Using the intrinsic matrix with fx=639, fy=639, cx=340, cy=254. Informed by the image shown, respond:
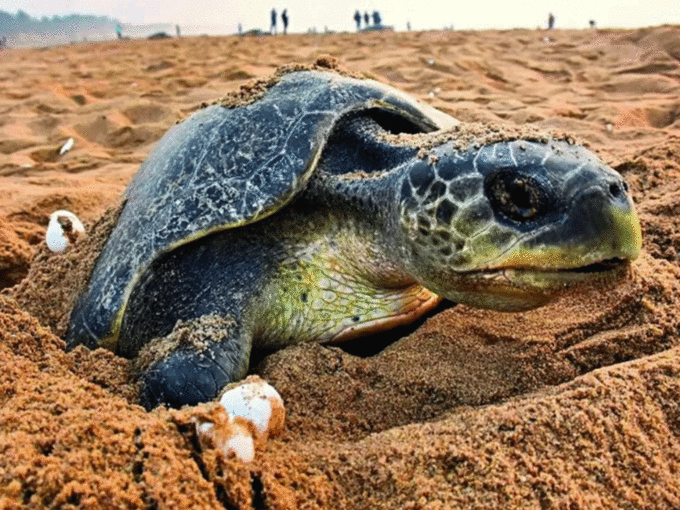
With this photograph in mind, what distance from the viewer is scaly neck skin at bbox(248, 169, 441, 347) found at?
1.92 m

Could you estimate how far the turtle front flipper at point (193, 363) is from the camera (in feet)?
5.32

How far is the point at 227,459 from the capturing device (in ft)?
3.84

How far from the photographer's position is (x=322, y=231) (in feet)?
6.56

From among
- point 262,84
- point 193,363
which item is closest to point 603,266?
point 193,363

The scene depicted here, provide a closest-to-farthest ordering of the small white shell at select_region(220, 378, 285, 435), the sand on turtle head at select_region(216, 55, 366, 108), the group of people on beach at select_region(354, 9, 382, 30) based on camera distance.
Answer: the small white shell at select_region(220, 378, 285, 435) < the sand on turtle head at select_region(216, 55, 366, 108) < the group of people on beach at select_region(354, 9, 382, 30)

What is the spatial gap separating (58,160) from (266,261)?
390 centimetres

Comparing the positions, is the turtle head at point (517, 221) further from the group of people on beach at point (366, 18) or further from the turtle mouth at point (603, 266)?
the group of people on beach at point (366, 18)

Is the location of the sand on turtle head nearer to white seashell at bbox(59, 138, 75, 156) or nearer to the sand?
the sand

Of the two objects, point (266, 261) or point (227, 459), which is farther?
point (266, 261)

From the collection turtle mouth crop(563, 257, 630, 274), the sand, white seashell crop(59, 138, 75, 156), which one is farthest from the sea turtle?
white seashell crop(59, 138, 75, 156)

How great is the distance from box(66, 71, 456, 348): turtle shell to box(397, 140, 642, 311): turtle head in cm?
45

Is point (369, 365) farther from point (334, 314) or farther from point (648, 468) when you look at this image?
point (648, 468)

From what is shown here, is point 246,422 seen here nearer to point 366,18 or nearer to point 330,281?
point 330,281

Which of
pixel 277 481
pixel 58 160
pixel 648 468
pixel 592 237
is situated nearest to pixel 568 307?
pixel 592 237
